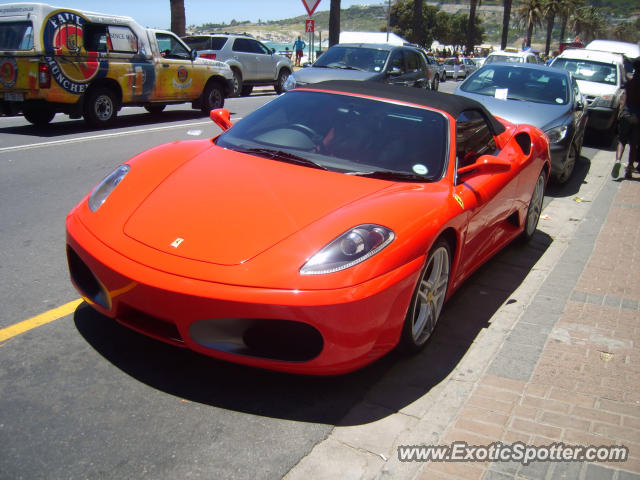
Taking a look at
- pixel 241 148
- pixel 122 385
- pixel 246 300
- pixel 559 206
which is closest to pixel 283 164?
pixel 241 148

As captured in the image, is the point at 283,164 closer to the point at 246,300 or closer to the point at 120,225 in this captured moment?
the point at 120,225

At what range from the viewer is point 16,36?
10438 millimetres

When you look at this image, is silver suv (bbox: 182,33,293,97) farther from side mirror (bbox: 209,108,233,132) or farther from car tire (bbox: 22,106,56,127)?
side mirror (bbox: 209,108,233,132)

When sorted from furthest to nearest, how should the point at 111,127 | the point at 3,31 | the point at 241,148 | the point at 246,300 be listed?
the point at 111,127
the point at 3,31
the point at 241,148
the point at 246,300

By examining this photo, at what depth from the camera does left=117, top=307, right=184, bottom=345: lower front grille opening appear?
299cm

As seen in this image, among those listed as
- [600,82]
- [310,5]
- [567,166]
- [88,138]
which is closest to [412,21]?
[310,5]

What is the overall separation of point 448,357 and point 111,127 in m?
9.64

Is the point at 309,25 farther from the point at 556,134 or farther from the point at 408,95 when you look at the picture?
the point at 408,95

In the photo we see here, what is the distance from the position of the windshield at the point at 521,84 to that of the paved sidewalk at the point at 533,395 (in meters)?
4.74

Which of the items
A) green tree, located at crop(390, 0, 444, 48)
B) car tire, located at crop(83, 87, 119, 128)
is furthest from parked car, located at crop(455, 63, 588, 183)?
green tree, located at crop(390, 0, 444, 48)

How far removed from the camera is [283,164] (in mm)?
3861

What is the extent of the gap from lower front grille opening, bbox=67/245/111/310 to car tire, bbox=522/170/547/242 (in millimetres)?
3715

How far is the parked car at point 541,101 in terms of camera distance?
8367 millimetres

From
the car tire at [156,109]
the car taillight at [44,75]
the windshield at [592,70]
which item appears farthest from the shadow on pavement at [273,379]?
the windshield at [592,70]
